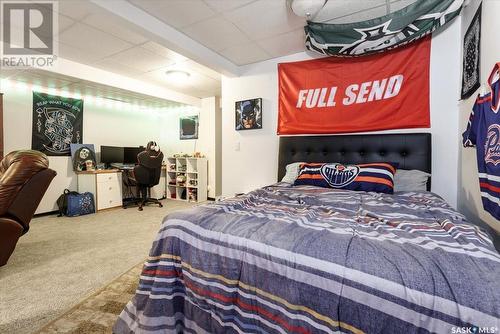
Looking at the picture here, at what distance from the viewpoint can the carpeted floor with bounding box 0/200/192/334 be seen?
1450mm

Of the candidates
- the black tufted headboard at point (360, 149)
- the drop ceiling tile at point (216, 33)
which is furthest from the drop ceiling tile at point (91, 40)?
the black tufted headboard at point (360, 149)

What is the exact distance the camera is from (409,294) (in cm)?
59

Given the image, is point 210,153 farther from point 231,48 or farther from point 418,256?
point 418,256

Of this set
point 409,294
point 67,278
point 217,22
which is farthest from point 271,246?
point 217,22

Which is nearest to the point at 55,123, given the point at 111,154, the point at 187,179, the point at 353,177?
the point at 111,154

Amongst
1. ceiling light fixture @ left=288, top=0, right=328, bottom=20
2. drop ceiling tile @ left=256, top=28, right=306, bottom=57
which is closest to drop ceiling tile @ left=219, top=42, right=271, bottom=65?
drop ceiling tile @ left=256, top=28, right=306, bottom=57

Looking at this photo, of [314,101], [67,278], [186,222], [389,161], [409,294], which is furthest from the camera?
[314,101]

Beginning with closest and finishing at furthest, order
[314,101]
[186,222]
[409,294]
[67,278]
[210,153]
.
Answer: [409,294]
[186,222]
[67,278]
[314,101]
[210,153]

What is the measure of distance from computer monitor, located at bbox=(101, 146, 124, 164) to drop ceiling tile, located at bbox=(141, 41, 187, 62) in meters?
2.50

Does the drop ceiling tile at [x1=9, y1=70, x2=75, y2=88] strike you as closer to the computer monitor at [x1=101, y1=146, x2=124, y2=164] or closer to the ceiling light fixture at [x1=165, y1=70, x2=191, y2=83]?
the computer monitor at [x1=101, y1=146, x2=124, y2=164]

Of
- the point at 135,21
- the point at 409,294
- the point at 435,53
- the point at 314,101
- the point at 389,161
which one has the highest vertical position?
the point at 135,21

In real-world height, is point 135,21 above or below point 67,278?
above

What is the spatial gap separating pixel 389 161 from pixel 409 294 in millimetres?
1774

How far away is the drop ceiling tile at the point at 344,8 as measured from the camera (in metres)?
1.74
